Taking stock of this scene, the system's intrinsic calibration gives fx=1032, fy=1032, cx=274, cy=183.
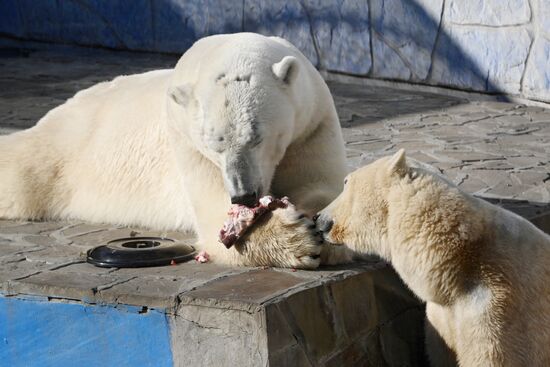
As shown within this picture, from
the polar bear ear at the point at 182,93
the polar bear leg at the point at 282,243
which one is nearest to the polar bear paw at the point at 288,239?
the polar bear leg at the point at 282,243

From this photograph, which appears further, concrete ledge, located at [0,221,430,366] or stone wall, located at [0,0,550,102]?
stone wall, located at [0,0,550,102]

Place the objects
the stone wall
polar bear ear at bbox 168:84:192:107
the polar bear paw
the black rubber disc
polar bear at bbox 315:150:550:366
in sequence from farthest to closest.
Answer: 1. the stone wall
2. the black rubber disc
3. polar bear ear at bbox 168:84:192:107
4. the polar bear paw
5. polar bear at bbox 315:150:550:366

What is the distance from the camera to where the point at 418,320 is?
12.1 feet

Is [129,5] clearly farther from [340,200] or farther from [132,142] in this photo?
[340,200]

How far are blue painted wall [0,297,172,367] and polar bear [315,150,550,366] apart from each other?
70 centimetres

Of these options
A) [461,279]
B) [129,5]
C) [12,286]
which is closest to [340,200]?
[461,279]

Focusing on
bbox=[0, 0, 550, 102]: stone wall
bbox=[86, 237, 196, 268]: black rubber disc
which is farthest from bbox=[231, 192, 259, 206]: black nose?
bbox=[0, 0, 550, 102]: stone wall

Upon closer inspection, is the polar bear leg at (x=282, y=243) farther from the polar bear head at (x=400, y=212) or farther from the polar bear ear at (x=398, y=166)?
the polar bear ear at (x=398, y=166)

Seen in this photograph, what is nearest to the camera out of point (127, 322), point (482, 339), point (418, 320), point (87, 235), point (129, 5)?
point (482, 339)

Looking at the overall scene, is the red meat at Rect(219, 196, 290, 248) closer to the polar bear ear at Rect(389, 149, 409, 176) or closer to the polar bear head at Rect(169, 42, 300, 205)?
the polar bear head at Rect(169, 42, 300, 205)

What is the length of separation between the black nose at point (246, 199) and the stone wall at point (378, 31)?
4648mm

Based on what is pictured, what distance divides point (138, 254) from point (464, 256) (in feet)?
3.75

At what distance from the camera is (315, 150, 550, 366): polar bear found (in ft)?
9.70

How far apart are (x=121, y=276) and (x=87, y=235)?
2.64 feet
